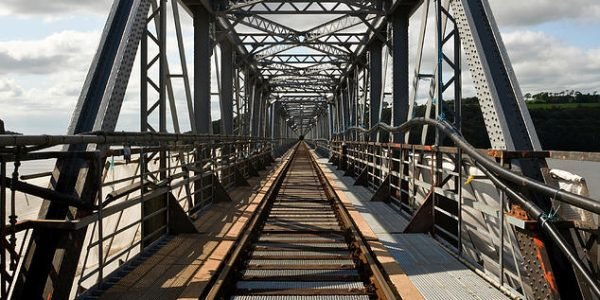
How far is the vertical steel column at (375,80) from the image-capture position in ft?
63.8

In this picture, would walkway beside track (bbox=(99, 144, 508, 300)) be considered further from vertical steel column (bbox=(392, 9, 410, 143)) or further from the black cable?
vertical steel column (bbox=(392, 9, 410, 143))

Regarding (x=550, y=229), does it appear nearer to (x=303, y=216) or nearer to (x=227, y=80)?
(x=303, y=216)

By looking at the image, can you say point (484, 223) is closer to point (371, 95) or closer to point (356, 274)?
point (356, 274)

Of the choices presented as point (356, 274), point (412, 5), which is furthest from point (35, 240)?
point (412, 5)

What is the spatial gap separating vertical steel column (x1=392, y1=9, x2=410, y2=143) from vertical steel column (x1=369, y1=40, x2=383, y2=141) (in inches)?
168

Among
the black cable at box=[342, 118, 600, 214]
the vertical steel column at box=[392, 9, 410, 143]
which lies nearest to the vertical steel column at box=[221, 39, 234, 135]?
the vertical steel column at box=[392, 9, 410, 143]

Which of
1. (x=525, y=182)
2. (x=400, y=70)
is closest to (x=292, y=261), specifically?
(x=525, y=182)

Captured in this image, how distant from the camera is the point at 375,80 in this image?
19.9 metres

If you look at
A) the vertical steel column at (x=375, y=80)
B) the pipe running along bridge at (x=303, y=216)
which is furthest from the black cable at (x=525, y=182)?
the vertical steel column at (x=375, y=80)

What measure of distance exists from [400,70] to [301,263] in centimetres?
935

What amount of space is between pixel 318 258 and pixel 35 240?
3428mm

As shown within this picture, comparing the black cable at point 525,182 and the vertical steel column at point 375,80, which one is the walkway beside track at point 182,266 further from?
the vertical steel column at point 375,80

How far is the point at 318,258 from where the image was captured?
665 cm

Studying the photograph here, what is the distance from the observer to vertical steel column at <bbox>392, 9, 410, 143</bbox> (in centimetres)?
1448
